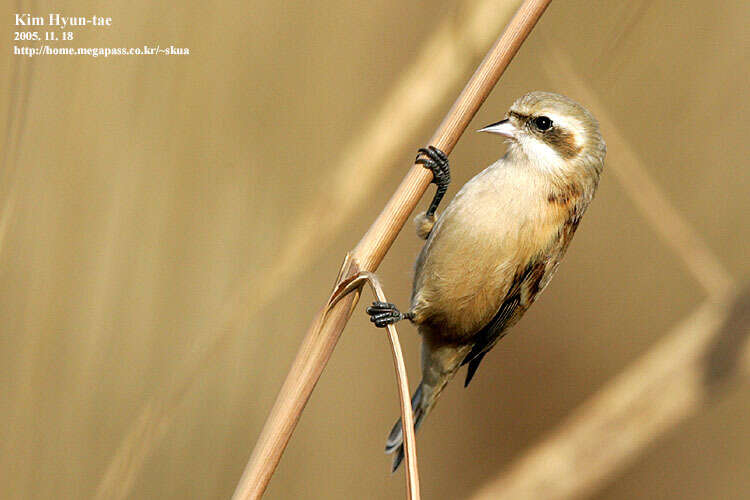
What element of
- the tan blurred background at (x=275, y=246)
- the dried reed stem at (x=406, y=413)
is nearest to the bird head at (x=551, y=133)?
the tan blurred background at (x=275, y=246)

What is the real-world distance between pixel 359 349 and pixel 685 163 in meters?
1.42

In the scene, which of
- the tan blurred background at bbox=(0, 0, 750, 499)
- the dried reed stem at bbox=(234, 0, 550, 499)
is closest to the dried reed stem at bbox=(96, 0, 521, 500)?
the tan blurred background at bbox=(0, 0, 750, 499)

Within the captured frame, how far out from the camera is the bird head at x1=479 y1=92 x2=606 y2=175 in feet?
6.93

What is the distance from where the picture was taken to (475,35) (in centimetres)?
187

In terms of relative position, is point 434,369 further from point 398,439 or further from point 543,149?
point 543,149

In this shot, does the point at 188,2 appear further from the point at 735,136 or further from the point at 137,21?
the point at 735,136

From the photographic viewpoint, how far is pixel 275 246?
8.05 ft

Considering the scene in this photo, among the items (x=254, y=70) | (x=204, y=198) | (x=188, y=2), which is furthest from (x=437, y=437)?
(x=188, y=2)

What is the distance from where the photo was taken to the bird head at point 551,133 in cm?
211

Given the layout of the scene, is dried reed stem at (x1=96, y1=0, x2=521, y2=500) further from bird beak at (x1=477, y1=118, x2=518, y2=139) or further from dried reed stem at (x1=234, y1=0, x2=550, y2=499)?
bird beak at (x1=477, y1=118, x2=518, y2=139)

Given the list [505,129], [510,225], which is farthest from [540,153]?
[510,225]

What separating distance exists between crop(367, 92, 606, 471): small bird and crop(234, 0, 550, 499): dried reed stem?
0.45m

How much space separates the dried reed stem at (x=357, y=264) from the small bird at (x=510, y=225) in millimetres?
449

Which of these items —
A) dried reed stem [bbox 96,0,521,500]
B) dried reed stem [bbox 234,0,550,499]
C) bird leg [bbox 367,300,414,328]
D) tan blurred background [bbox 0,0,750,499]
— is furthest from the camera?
tan blurred background [bbox 0,0,750,499]
